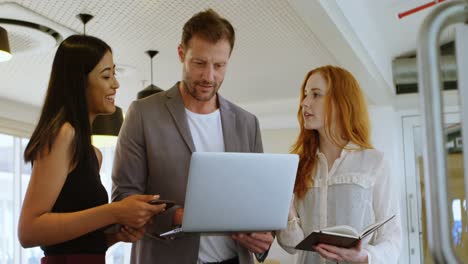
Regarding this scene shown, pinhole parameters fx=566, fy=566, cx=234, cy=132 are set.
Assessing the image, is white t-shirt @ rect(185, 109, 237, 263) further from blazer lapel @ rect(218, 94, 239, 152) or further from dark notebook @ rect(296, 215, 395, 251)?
dark notebook @ rect(296, 215, 395, 251)

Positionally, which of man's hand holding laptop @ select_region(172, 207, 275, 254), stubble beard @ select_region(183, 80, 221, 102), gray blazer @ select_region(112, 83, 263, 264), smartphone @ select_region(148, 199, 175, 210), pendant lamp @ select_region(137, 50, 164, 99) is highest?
pendant lamp @ select_region(137, 50, 164, 99)

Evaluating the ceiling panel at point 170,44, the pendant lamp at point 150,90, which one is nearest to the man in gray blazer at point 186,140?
the ceiling panel at point 170,44

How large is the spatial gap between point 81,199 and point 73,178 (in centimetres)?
6

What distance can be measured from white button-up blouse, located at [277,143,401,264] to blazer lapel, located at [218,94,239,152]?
13.2 inches

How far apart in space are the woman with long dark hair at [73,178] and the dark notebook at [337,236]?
45 cm

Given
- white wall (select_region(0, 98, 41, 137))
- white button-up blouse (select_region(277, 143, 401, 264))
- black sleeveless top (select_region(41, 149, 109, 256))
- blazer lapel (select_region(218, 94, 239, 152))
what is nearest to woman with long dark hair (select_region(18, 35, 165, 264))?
black sleeveless top (select_region(41, 149, 109, 256))

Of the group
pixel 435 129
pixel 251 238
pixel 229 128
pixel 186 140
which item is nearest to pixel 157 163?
pixel 186 140

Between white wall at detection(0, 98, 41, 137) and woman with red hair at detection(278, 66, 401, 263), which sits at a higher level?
white wall at detection(0, 98, 41, 137)

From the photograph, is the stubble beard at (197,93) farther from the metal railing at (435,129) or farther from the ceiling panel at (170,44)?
the ceiling panel at (170,44)

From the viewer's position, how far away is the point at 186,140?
176cm

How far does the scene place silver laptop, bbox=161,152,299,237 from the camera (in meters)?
1.46

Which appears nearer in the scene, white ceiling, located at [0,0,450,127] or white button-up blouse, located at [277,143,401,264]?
white button-up blouse, located at [277,143,401,264]

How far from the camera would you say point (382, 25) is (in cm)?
519

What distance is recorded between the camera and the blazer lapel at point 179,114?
1.77 meters
